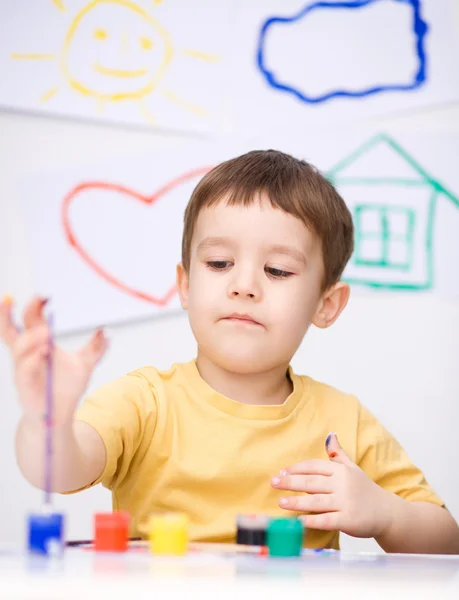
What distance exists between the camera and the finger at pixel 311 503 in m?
0.82

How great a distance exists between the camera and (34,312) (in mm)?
622

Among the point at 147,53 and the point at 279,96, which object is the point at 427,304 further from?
the point at 147,53

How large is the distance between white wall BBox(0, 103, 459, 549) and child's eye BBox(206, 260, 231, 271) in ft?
1.71

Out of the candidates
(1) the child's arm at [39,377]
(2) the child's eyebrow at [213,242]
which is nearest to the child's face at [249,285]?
(2) the child's eyebrow at [213,242]

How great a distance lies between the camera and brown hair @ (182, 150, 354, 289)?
97 centimetres

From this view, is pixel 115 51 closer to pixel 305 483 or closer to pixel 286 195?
pixel 286 195

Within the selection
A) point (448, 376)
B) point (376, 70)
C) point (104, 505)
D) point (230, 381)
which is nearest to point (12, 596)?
point (230, 381)

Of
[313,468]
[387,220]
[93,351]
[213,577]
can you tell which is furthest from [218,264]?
[387,220]

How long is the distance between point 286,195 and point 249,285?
12cm

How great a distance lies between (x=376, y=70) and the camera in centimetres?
155

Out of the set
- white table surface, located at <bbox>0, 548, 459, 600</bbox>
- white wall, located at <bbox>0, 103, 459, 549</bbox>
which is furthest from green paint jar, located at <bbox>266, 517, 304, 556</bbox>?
white wall, located at <bbox>0, 103, 459, 549</bbox>

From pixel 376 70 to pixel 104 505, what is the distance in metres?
0.81

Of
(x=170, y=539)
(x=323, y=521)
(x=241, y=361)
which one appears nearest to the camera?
(x=170, y=539)

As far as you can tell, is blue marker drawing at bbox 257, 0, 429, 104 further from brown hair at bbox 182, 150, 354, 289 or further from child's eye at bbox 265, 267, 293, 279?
child's eye at bbox 265, 267, 293, 279
